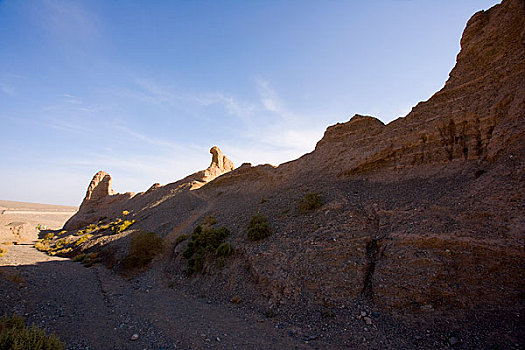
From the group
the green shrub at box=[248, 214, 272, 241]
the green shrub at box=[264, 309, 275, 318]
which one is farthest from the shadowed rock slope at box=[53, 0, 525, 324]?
the green shrub at box=[248, 214, 272, 241]

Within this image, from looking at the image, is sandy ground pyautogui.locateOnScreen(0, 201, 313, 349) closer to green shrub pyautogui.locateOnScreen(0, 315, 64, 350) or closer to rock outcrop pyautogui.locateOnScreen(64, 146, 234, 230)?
green shrub pyautogui.locateOnScreen(0, 315, 64, 350)

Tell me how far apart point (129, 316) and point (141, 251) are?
8369mm

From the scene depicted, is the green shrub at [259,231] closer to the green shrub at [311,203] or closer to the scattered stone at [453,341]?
the green shrub at [311,203]

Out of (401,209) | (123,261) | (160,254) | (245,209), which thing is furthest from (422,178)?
(123,261)

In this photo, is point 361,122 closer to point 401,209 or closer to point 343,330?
point 401,209

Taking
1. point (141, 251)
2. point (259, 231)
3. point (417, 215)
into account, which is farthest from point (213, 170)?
point (417, 215)

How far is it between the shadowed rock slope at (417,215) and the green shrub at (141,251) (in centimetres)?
123

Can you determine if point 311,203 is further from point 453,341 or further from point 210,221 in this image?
point 210,221

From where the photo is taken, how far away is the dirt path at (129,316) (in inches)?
316

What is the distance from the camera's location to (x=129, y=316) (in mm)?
10172

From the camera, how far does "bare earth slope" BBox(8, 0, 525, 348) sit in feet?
24.6

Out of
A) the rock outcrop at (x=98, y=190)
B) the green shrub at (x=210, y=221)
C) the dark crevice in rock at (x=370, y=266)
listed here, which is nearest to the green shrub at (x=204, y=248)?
the green shrub at (x=210, y=221)

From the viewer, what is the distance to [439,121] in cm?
1445

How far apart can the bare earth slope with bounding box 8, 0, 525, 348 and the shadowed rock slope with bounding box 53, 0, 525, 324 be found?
6cm
